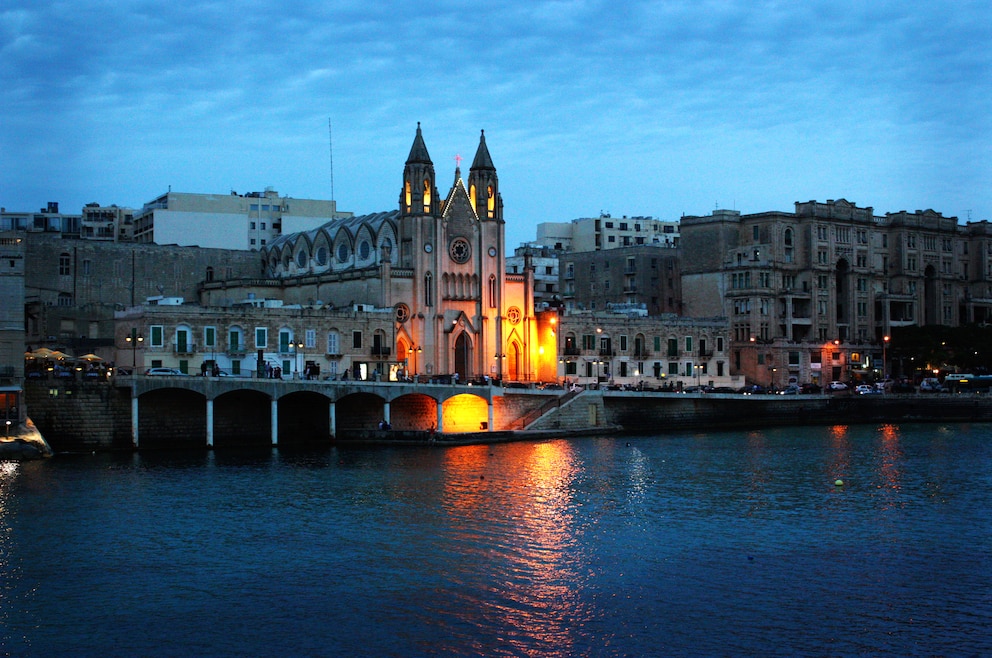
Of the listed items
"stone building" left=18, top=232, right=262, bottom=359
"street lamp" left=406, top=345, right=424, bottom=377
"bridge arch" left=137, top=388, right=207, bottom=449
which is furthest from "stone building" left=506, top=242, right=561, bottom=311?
"bridge arch" left=137, top=388, right=207, bottom=449

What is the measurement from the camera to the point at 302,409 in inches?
3450

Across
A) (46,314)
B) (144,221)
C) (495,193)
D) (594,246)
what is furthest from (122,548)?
(594,246)

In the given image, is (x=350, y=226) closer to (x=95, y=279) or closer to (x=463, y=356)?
(x=463, y=356)

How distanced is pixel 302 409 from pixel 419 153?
2983 centimetres

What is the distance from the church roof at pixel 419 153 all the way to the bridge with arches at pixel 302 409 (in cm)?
2426

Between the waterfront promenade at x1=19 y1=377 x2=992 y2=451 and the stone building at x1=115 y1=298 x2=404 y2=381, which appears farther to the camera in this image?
the stone building at x1=115 y1=298 x2=404 y2=381

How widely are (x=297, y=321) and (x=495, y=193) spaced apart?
83.7 ft

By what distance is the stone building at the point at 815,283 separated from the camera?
12838 cm

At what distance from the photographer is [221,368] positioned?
295 ft

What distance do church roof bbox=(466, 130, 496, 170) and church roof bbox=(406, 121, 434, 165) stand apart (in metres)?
5.20

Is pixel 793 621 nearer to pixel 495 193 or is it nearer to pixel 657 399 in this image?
pixel 657 399

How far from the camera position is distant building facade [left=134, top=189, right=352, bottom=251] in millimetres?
138375

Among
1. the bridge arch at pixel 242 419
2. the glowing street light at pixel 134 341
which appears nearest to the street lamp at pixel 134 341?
the glowing street light at pixel 134 341

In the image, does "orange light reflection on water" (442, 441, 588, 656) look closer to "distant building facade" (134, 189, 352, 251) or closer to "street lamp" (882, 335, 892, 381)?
"street lamp" (882, 335, 892, 381)
